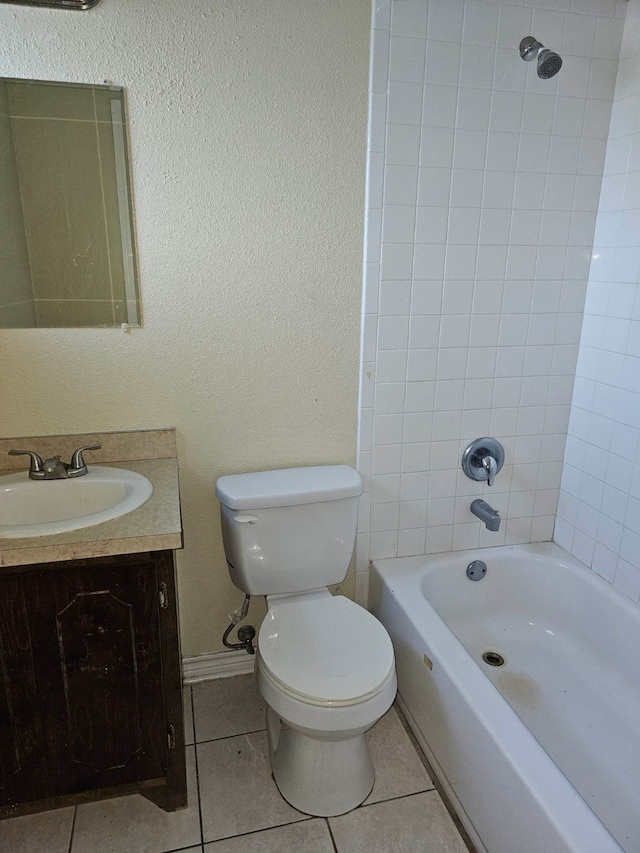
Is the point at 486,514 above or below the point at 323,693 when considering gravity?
above

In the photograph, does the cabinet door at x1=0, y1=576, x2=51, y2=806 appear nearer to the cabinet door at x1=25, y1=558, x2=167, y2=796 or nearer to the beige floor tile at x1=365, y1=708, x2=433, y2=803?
the cabinet door at x1=25, y1=558, x2=167, y2=796

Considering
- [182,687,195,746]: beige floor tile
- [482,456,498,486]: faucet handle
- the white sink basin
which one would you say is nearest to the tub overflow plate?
[482,456,498,486]: faucet handle

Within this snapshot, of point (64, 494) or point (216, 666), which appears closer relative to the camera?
point (64, 494)

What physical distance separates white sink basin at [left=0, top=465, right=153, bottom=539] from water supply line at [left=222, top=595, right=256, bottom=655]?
0.57m

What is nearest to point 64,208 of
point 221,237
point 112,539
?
point 221,237

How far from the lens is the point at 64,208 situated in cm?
159

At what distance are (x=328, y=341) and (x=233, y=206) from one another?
0.48 meters

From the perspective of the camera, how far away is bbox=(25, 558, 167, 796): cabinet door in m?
1.34

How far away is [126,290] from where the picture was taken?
1.67 meters

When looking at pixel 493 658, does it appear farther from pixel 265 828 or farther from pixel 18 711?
pixel 18 711

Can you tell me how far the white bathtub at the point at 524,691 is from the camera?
4.22 ft

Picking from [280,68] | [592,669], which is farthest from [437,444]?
[280,68]

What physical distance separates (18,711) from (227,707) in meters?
0.73

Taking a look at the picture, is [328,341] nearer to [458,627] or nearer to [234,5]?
[234,5]
